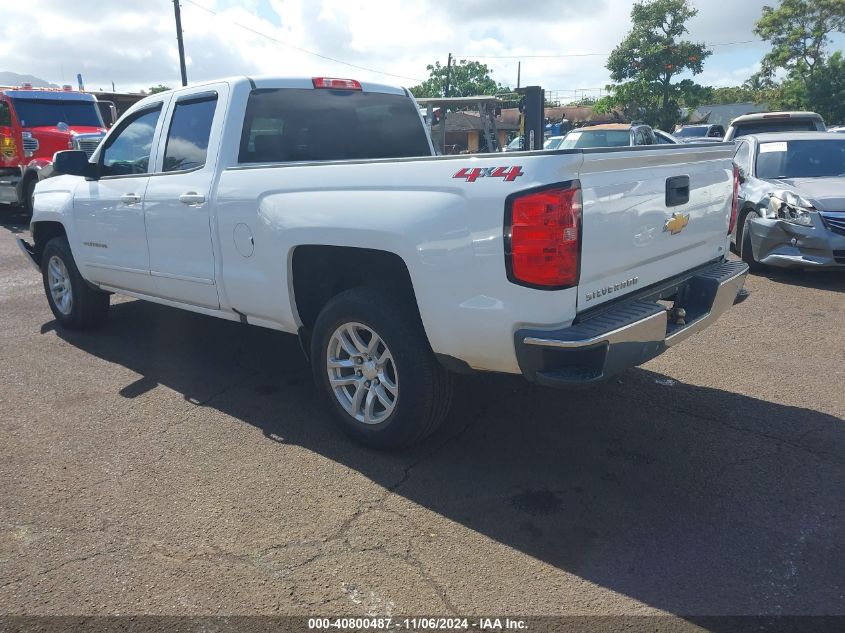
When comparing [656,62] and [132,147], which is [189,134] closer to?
[132,147]

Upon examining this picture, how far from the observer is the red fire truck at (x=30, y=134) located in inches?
547

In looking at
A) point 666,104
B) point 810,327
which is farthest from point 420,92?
point 810,327

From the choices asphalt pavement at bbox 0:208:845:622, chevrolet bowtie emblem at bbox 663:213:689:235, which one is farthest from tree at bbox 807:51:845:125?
chevrolet bowtie emblem at bbox 663:213:689:235

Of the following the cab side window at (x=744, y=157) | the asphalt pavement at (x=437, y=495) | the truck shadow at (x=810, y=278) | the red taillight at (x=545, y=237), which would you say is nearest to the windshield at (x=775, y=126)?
the cab side window at (x=744, y=157)

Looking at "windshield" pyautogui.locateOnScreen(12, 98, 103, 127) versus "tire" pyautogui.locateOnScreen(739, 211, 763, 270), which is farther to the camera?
"windshield" pyautogui.locateOnScreen(12, 98, 103, 127)

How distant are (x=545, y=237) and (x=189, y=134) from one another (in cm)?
297

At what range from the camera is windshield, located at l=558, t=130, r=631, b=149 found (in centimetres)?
1355

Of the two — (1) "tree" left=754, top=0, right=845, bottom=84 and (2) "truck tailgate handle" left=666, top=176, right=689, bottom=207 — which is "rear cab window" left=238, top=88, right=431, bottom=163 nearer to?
(2) "truck tailgate handle" left=666, top=176, right=689, bottom=207

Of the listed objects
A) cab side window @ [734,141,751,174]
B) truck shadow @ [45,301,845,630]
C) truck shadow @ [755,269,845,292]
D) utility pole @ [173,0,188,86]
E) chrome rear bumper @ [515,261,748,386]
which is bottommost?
truck shadow @ [45,301,845,630]

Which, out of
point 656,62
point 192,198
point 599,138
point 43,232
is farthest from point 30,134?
point 656,62

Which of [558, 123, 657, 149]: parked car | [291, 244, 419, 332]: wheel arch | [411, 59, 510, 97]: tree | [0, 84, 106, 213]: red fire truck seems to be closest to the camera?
[291, 244, 419, 332]: wheel arch

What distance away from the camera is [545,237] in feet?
9.36

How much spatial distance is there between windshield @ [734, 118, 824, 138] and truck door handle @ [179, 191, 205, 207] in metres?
10.1

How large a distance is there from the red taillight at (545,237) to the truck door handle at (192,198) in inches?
91.2
